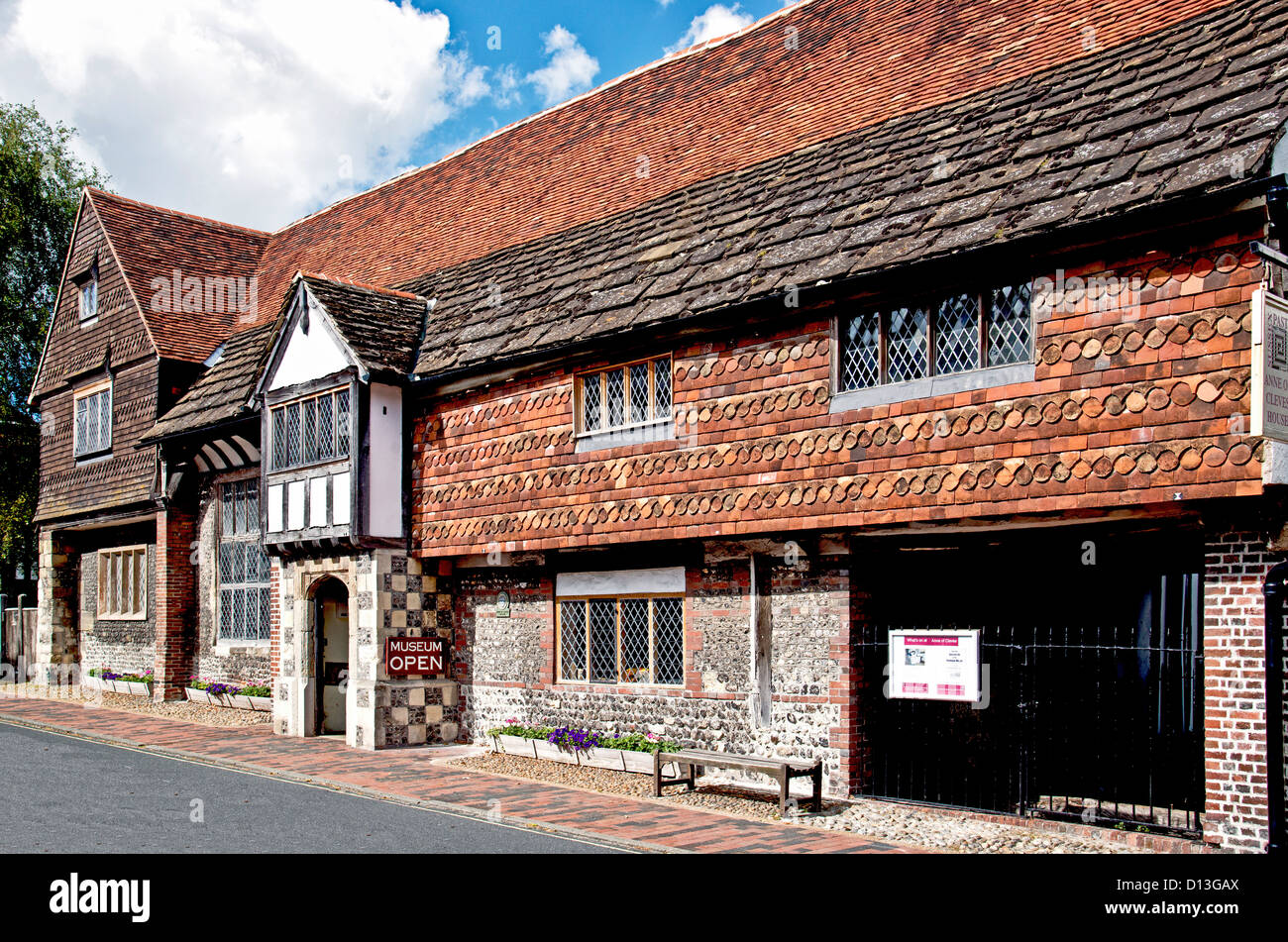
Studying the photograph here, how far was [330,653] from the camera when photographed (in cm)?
1828

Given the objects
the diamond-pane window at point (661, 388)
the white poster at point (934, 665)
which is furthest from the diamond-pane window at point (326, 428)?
the white poster at point (934, 665)

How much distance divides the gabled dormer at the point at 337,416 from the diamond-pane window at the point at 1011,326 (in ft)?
28.7

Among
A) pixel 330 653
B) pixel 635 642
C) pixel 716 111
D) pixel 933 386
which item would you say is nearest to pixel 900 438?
pixel 933 386

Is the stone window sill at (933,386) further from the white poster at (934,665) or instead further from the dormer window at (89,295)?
the dormer window at (89,295)

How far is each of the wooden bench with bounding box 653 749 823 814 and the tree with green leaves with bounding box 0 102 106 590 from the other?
1113 inches

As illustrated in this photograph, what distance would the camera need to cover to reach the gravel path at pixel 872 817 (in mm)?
9211

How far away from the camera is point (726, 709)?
12.6 metres

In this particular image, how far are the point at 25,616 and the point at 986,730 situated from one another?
83.4 feet

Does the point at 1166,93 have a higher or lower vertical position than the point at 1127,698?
higher

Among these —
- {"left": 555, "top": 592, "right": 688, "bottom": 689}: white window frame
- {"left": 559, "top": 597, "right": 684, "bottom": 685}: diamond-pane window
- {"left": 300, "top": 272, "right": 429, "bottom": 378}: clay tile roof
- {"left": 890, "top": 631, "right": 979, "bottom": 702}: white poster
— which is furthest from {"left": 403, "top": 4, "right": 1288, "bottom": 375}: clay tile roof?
{"left": 890, "top": 631, "right": 979, "bottom": 702}: white poster

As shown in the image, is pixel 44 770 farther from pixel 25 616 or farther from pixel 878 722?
pixel 25 616

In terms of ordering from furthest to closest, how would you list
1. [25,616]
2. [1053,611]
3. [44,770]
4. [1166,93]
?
[25,616] < [44,770] < [1053,611] < [1166,93]

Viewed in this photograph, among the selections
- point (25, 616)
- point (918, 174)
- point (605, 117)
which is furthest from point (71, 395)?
point (918, 174)

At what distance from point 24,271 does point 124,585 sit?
49.7 feet
